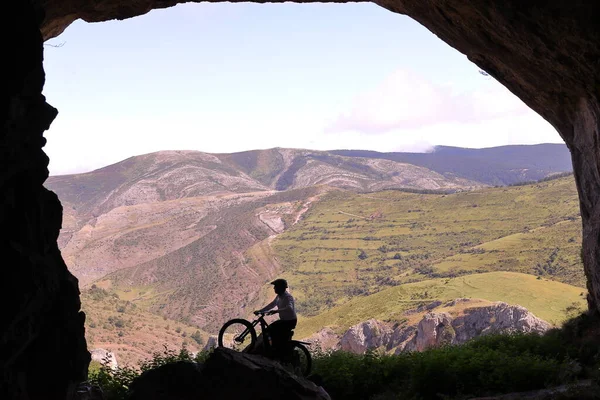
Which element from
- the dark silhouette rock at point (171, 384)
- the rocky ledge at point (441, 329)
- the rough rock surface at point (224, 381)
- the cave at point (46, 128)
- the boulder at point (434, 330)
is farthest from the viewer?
the boulder at point (434, 330)

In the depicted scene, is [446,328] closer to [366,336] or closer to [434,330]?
[434,330]

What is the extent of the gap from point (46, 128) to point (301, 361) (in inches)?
409

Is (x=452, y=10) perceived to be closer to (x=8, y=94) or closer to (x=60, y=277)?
(x=8, y=94)

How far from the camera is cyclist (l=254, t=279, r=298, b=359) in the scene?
1530 cm

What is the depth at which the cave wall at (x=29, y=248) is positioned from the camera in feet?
41.8

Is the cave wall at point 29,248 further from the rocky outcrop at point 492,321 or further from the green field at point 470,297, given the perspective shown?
the green field at point 470,297

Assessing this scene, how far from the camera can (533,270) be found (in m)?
99.1

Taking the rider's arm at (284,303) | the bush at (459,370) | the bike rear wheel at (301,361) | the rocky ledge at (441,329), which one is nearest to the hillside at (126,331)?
the rocky ledge at (441,329)

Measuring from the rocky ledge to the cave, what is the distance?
15.6 meters

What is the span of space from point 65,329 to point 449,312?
4652 cm

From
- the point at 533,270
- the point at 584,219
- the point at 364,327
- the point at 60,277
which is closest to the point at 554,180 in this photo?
the point at 533,270

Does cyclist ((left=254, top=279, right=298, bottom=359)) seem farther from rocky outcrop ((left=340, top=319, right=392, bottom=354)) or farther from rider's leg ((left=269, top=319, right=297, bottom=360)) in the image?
A: rocky outcrop ((left=340, top=319, right=392, bottom=354))

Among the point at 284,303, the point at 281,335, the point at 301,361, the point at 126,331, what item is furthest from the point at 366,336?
the point at 284,303

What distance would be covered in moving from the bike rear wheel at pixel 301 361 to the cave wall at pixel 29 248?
594cm
